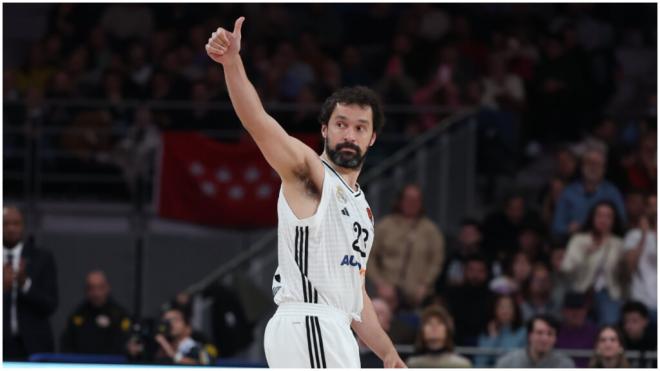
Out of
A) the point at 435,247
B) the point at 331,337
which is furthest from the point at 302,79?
the point at 331,337

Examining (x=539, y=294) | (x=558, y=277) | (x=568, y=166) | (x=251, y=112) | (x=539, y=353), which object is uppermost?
(x=568, y=166)

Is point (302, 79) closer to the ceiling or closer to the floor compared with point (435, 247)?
closer to the ceiling

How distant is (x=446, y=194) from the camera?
1455 cm

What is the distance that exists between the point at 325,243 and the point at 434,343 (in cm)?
468

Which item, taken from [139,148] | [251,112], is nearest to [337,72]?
[139,148]

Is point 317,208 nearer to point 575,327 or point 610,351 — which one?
point 610,351

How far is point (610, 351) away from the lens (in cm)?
1055

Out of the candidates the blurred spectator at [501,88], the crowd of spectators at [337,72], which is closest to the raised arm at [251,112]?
the crowd of spectators at [337,72]

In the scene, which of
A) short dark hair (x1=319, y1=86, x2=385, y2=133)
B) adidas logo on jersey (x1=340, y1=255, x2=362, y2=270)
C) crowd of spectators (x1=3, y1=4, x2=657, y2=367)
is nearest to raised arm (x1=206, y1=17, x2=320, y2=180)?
short dark hair (x1=319, y1=86, x2=385, y2=133)

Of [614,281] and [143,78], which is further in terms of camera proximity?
[143,78]

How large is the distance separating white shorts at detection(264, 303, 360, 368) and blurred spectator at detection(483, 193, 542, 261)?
7510 mm

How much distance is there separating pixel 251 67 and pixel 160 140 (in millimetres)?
1942

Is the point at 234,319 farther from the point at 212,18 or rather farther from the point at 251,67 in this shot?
the point at 212,18

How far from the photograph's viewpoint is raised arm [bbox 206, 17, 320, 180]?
561 centimetres
